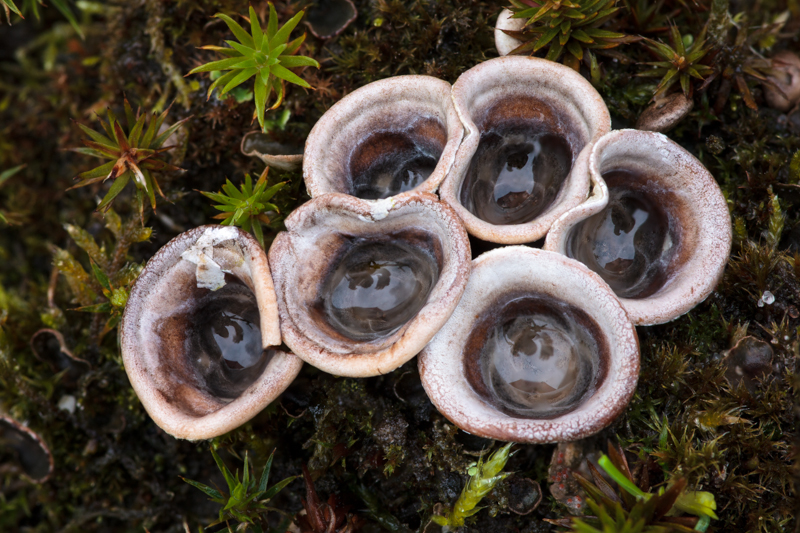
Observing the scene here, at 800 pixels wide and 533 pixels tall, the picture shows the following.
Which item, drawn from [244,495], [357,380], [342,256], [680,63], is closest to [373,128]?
[342,256]

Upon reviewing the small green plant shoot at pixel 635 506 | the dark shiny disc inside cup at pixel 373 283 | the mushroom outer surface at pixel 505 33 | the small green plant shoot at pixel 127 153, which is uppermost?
the mushroom outer surface at pixel 505 33

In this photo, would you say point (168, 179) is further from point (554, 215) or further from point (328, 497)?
point (554, 215)

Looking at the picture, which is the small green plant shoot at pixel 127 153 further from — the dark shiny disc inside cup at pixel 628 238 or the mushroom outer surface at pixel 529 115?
the dark shiny disc inside cup at pixel 628 238

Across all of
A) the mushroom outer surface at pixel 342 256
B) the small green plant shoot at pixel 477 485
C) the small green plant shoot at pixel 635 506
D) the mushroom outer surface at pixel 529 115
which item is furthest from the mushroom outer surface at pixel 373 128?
the small green plant shoot at pixel 635 506

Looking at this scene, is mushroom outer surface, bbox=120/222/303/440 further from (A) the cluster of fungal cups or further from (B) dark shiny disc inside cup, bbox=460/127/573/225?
(B) dark shiny disc inside cup, bbox=460/127/573/225

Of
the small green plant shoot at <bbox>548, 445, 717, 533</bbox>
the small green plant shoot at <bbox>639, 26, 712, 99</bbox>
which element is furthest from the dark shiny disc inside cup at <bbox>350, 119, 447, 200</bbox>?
the small green plant shoot at <bbox>548, 445, 717, 533</bbox>

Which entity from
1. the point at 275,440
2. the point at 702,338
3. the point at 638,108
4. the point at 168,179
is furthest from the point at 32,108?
the point at 702,338
